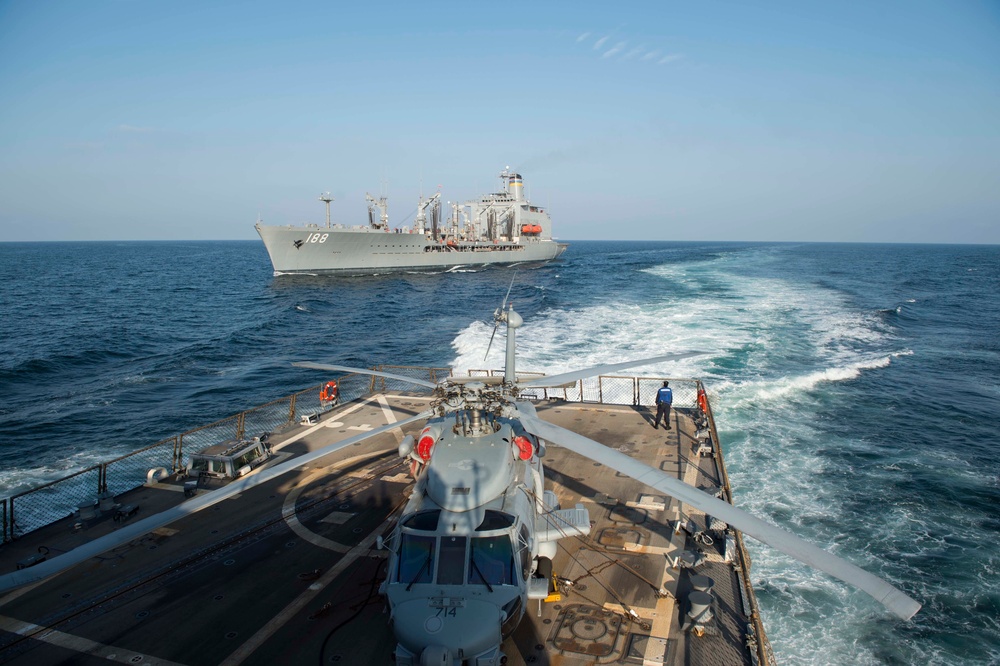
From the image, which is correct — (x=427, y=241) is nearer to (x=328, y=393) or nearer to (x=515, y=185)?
(x=515, y=185)

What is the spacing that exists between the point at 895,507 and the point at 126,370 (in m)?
41.6

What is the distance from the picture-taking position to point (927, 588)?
1422 cm

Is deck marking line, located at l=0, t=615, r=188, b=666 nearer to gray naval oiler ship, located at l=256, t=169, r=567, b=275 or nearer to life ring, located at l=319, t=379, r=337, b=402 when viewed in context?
life ring, located at l=319, t=379, r=337, b=402

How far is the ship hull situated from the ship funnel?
16.4 metres

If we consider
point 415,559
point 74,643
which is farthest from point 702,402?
point 74,643

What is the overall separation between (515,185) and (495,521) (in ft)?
385

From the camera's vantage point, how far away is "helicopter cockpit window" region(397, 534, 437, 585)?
8312 millimetres

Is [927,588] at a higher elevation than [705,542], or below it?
below

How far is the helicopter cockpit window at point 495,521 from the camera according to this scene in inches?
345

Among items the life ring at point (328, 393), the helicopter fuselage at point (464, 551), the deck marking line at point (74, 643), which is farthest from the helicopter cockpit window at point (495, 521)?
the life ring at point (328, 393)

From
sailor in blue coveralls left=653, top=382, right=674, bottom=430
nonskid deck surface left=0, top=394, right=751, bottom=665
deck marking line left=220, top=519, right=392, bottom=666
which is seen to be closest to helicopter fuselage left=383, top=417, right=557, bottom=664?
nonskid deck surface left=0, top=394, right=751, bottom=665

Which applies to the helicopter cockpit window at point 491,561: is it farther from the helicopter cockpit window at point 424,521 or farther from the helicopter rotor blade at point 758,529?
the helicopter rotor blade at point 758,529

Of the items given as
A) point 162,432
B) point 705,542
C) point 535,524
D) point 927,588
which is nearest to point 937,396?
point 927,588

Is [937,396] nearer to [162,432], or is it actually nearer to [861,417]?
[861,417]
